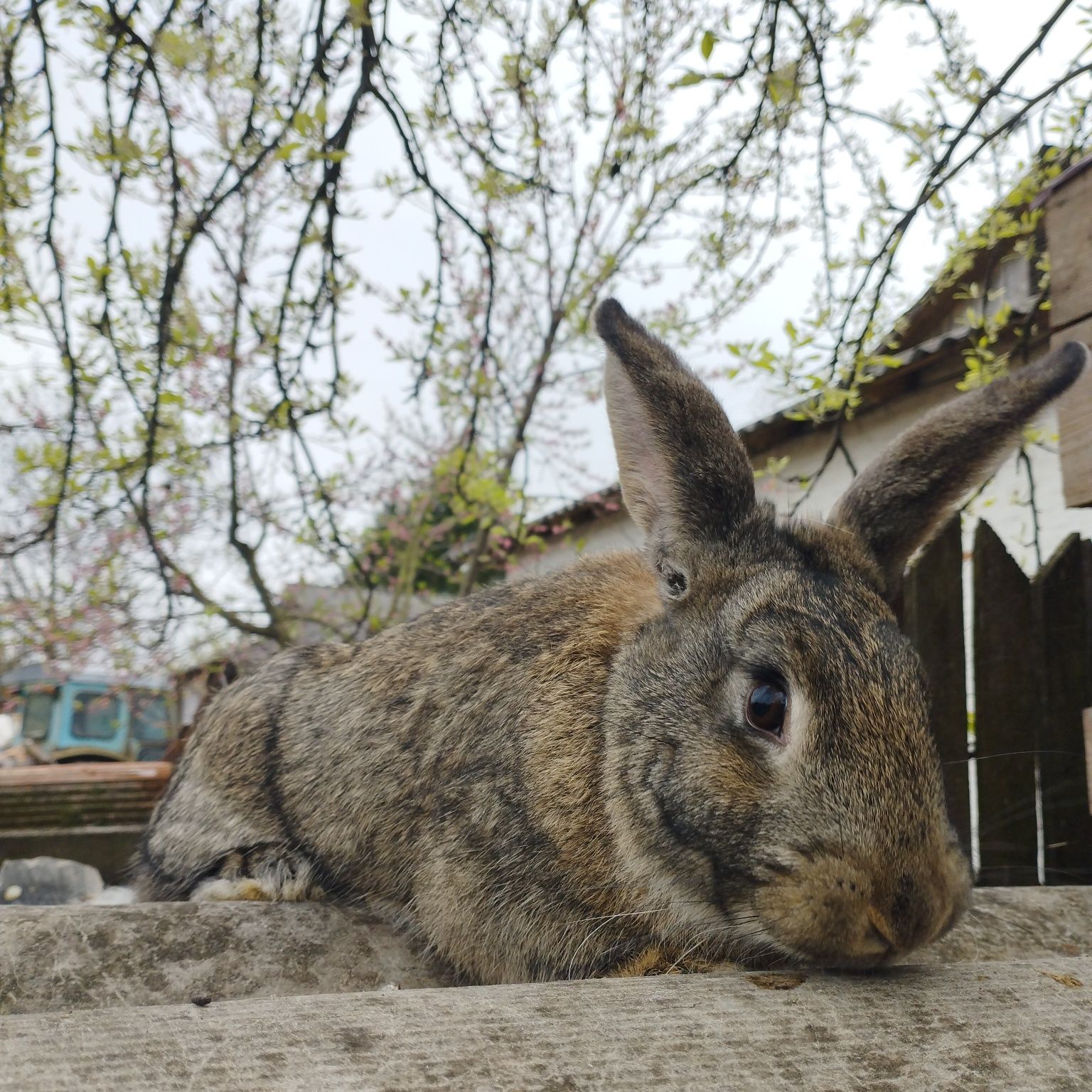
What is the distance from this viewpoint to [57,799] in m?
4.40

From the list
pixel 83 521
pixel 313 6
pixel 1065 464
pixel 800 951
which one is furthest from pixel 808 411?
pixel 83 521

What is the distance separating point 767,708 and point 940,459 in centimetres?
86

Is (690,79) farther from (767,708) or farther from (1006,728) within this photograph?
(1006,728)

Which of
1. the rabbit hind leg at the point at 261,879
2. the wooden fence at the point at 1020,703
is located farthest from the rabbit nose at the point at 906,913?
the wooden fence at the point at 1020,703

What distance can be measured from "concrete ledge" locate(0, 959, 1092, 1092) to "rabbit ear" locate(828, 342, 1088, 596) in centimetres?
114

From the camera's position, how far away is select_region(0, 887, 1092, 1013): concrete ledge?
74.7 inches

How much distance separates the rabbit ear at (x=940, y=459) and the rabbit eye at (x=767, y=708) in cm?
65

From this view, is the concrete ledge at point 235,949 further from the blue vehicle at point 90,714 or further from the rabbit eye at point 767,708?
the blue vehicle at point 90,714

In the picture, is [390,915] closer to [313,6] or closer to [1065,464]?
[1065,464]

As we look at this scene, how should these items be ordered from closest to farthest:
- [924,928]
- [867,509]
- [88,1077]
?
[88,1077] → [924,928] → [867,509]

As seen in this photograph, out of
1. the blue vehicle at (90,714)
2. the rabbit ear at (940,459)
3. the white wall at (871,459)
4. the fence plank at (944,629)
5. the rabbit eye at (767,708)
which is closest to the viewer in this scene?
the rabbit eye at (767,708)

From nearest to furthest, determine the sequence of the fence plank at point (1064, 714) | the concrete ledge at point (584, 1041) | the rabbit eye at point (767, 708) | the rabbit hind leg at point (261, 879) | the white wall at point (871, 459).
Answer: the concrete ledge at point (584, 1041) → the rabbit eye at point (767, 708) → the rabbit hind leg at point (261, 879) → the fence plank at point (1064, 714) → the white wall at point (871, 459)

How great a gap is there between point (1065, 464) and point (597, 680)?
5.48 feet

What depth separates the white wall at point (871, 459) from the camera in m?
7.11
